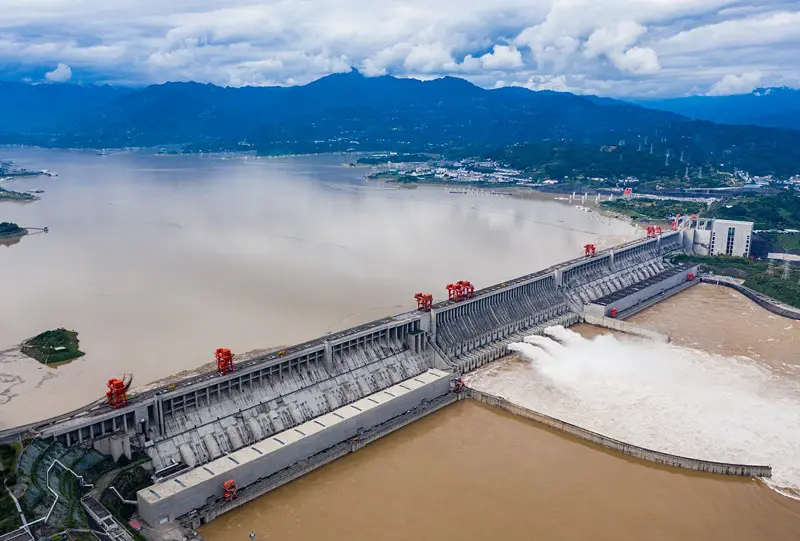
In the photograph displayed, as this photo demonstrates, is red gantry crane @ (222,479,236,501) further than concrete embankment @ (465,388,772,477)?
No

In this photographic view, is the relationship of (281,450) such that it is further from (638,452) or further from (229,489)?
(638,452)

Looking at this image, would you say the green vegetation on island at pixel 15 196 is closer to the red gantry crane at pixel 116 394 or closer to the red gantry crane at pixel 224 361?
the red gantry crane at pixel 224 361

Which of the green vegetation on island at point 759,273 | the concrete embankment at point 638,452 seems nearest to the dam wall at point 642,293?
the green vegetation on island at point 759,273

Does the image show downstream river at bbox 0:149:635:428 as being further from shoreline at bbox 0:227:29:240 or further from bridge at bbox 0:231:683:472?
bridge at bbox 0:231:683:472

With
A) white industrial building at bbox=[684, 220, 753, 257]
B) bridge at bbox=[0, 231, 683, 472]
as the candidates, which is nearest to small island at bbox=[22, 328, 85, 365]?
bridge at bbox=[0, 231, 683, 472]

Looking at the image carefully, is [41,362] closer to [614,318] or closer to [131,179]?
[614,318]
